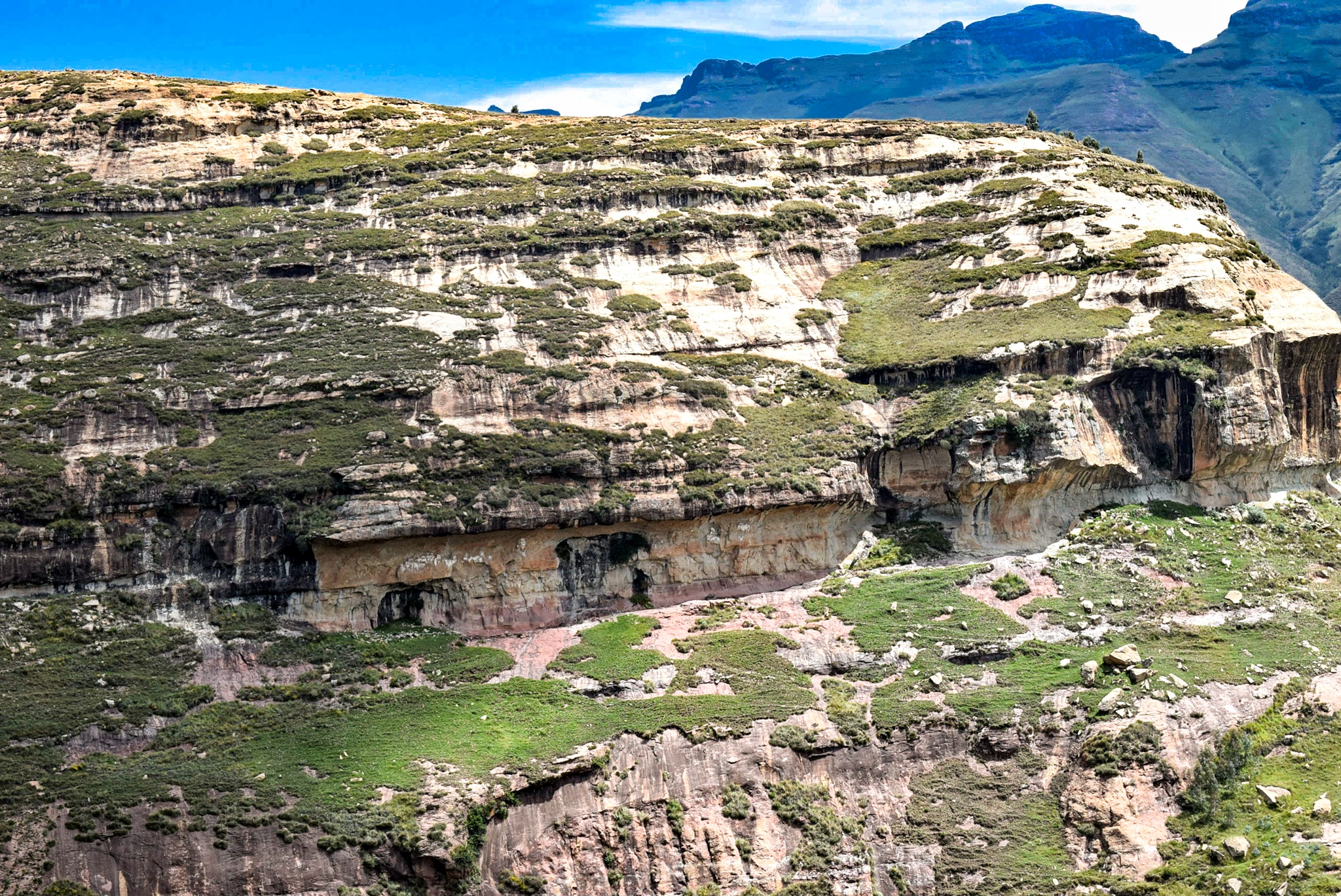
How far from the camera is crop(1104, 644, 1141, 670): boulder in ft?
151

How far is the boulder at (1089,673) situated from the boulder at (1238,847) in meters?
7.44

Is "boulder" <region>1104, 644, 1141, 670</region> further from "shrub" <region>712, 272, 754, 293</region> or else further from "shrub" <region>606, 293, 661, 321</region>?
"shrub" <region>606, 293, 661, 321</region>

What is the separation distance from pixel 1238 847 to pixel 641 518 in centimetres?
2315

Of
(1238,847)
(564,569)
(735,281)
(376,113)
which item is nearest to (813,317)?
(735,281)

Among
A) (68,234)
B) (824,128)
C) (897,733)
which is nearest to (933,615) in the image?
(897,733)

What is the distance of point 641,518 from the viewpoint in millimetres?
51312

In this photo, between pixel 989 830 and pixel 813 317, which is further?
pixel 813 317

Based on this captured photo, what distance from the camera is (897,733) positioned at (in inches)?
1762

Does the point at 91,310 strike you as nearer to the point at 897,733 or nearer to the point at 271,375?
the point at 271,375

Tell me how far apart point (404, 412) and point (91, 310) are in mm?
16276

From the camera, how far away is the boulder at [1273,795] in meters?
40.9

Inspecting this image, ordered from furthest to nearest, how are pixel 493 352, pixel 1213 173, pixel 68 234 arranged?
pixel 1213 173
pixel 68 234
pixel 493 352

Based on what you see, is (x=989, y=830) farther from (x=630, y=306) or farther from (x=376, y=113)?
(x=376, y=113)

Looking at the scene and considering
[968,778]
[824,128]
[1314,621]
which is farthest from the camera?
[824,128]
